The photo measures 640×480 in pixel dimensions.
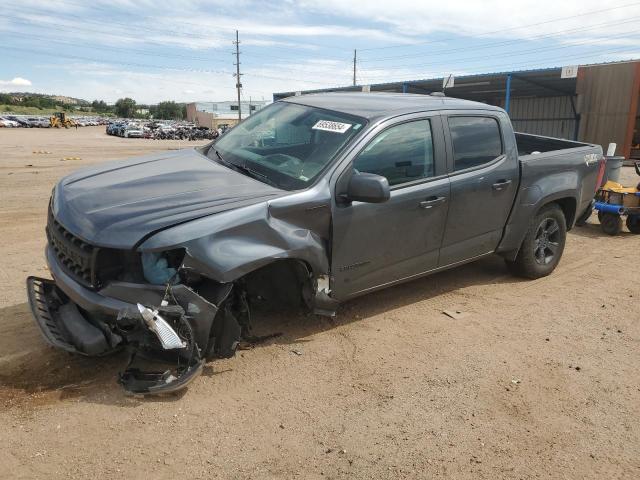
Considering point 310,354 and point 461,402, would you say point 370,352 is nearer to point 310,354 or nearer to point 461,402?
point 310,354

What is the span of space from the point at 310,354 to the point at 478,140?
255 centimetres

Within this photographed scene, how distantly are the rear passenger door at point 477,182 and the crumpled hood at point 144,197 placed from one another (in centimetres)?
178

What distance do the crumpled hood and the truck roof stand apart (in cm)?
111

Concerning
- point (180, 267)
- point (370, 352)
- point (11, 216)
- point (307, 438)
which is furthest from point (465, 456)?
point (11, 216)

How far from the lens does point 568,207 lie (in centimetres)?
573

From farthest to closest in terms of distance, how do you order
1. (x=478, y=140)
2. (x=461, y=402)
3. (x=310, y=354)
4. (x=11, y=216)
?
1. (x=11, y=216)
2. (x=478, y=140)
3. (x=310, y=354)
4. (x=461, y=402)

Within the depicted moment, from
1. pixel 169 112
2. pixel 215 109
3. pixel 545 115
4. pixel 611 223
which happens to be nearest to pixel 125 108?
pixel 169 112

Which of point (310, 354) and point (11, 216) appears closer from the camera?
point (310, 354)

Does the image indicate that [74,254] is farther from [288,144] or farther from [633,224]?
[633,224]

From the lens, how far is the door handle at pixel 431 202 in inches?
164

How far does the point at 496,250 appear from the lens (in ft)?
16.8

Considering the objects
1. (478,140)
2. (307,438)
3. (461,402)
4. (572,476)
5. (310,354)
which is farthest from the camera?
(478,140)

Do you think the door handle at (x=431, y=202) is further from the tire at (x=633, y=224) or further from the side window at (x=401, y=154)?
the tire at (x=633, y=224)

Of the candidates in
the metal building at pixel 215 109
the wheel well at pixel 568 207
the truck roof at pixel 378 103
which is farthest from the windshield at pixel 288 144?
the metal building at pixel 215 109
